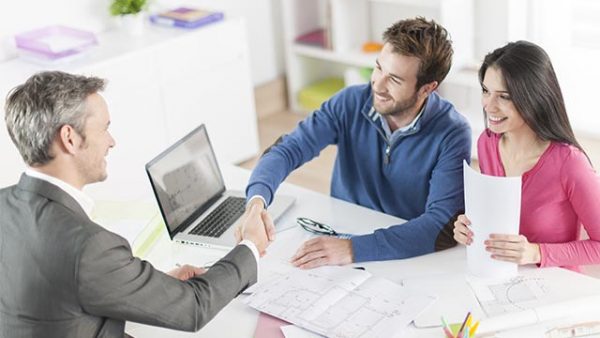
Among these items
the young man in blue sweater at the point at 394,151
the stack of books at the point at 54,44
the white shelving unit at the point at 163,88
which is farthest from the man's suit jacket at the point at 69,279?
the stack of books at the point at 54,44

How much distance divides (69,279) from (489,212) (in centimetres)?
87

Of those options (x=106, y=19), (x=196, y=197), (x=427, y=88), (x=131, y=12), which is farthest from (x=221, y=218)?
(x=106, y=19)

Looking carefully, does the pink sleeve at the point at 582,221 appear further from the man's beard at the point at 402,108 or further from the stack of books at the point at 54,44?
the stack of books at the point at 54,44

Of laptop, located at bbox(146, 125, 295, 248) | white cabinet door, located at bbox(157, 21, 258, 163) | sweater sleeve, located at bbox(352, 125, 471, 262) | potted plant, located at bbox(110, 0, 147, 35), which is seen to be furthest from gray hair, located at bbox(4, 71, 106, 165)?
A: potted plant, located at bbox(110, 0, 147, 35)

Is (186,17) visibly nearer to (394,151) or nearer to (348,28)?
(348,28)

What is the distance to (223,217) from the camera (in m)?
2.31

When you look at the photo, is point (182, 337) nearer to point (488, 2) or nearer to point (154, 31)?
point (154, 31)

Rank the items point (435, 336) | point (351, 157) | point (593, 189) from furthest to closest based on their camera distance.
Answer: point (351, 157)
point (593, 189)
point (435, 336)

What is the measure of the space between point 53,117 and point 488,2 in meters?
2.86

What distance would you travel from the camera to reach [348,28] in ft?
14.9

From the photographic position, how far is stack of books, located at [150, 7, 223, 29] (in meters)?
3.94

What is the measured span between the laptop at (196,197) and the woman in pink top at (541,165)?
62 centimetres

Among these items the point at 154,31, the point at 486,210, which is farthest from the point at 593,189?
the point at 154,31

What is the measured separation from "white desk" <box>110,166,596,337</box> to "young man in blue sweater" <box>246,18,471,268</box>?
0.05 meters
